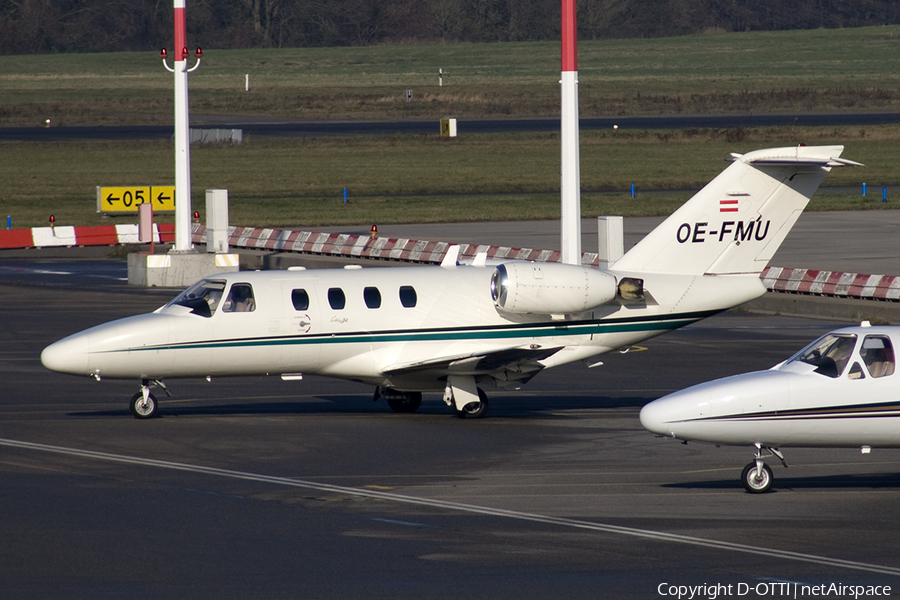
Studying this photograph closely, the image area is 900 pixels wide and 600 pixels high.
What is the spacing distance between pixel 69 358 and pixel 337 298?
170 inches

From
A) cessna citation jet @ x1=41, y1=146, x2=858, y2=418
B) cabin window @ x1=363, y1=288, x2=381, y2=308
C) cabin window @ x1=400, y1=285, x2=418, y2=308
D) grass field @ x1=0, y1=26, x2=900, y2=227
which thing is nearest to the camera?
cessna citation jet @ x1=41, y1=146, x2=858, y2=418

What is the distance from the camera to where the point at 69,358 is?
21.9 m

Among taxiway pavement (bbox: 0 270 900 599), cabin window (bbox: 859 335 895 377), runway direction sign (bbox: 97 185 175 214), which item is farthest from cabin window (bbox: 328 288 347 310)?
runway direction sign (bbox: 97 185 175 214)

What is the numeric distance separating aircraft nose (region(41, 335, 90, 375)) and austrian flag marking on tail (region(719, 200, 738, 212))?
10.7m

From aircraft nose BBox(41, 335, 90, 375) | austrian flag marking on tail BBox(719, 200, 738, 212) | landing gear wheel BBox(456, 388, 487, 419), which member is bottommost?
landing gear wheel BBox(456, 388, 487, 419)

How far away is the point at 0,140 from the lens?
91.7 m

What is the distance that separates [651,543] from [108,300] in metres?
25.3

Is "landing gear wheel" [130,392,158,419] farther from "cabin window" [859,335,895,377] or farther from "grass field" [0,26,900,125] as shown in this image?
"grass field" [0,26,900,125]

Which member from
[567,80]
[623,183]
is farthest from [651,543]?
[623,183]

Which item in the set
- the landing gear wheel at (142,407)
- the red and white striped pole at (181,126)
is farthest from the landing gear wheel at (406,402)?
the red and white striped pole at (181,126)

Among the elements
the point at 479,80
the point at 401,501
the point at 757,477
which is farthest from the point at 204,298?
the point at 479,80

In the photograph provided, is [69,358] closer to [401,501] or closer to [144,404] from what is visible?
[144,404]

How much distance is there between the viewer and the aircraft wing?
22188 millimetres

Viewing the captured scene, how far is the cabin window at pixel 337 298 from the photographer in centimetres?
2298
